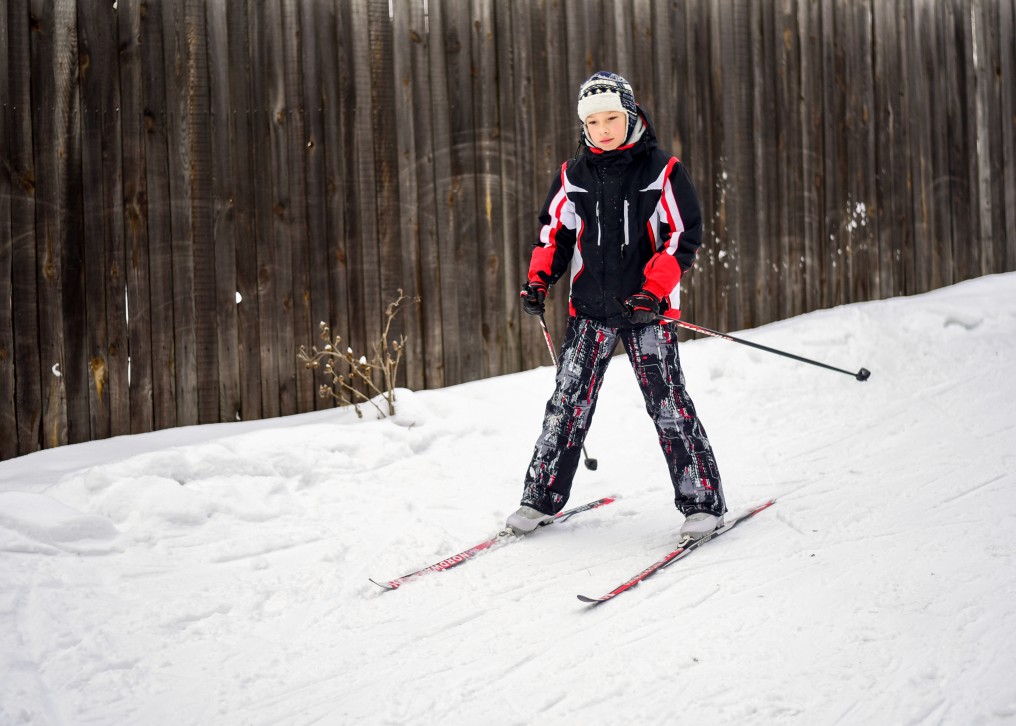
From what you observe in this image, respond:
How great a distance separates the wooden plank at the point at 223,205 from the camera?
4.62 metres

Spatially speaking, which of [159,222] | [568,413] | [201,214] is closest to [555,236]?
[568,413]

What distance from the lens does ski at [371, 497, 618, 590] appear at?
9.67 feet

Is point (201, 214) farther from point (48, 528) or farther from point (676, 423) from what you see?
point (676, 423)

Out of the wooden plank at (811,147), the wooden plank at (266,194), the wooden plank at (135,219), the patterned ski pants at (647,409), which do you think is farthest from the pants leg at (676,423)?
the wooden plank at (811,147)

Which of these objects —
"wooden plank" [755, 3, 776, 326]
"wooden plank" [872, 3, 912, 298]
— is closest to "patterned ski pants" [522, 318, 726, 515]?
"wooden plank" [755, 3, 776, 326]

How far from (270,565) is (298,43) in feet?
10.2

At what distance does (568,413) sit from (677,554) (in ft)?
2.34

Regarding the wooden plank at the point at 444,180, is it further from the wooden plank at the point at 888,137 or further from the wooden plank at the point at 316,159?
the wooden plank at the point at 888,137

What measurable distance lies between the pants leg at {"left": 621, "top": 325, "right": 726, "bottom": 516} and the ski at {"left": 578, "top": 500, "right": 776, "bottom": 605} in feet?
0.34

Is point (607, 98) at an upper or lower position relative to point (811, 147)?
lower

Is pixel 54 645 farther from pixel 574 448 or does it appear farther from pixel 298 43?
pixel 298 43

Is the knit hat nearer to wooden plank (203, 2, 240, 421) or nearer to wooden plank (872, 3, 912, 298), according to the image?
wooden plank (203, 2, 240, 421)

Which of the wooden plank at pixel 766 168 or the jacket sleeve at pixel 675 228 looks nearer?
the jacket sleeve at pixel 675 228

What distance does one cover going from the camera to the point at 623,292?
10.8 feet
